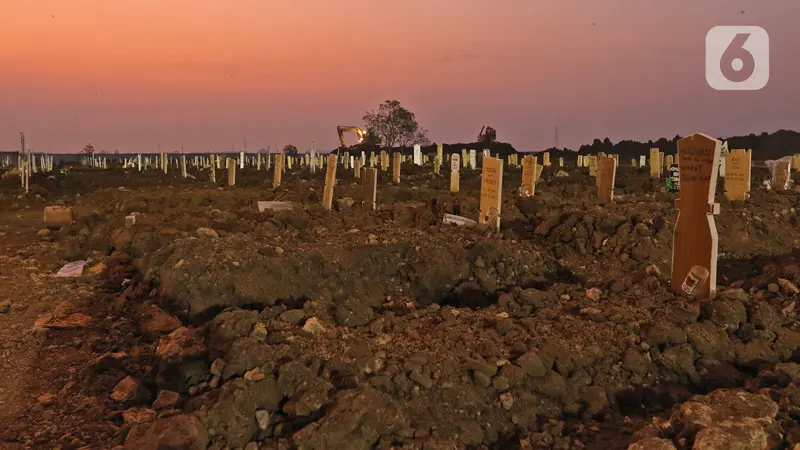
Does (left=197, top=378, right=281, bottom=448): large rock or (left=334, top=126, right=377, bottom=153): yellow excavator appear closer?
(left=197, top=378, right=281, bottom=448): large rock

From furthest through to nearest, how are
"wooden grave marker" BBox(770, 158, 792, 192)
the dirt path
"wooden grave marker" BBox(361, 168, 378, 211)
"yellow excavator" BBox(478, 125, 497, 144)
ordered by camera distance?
"yellow excavator" BBox(478, 125, 497, 144) → "wooden grave marker" BBox(770, 158, 792, 192) → "wooden grave marker" BBox(361, 168, 378, 211) → the dirt path

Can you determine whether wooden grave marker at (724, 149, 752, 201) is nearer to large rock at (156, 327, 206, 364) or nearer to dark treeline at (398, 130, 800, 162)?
large rock at (156, 327, 206, 364)

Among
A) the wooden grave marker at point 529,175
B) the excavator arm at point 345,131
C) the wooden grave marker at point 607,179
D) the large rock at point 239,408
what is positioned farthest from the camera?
the excavator arm at point 345,131

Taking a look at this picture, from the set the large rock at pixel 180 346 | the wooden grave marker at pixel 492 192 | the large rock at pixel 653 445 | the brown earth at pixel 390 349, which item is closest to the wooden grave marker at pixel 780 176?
the brown earth at pixel 390 349

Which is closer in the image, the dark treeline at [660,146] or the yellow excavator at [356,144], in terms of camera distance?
the yellow excavator at [356,144]

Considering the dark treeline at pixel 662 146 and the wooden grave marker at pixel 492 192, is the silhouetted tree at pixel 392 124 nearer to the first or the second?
the dark treeline at pixel 662 146

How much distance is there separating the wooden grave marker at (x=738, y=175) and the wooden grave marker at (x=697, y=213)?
10.3 meters

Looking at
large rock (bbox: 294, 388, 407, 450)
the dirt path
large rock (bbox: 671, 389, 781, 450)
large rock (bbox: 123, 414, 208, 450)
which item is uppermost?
large rock (bbox: 671, 389, 781, 450)

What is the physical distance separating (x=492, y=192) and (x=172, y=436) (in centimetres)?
865

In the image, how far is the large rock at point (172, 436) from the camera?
3801 mm

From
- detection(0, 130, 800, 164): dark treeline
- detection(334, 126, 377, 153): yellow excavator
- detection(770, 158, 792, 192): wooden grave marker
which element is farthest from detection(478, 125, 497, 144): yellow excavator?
detection(770, 158, 792, 192): wooden grave marker

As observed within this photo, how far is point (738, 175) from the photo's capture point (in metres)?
16.4

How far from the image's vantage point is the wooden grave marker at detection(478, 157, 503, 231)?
1131 centimetres

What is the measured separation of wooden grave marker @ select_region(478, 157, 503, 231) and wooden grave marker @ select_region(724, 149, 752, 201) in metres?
7.96
